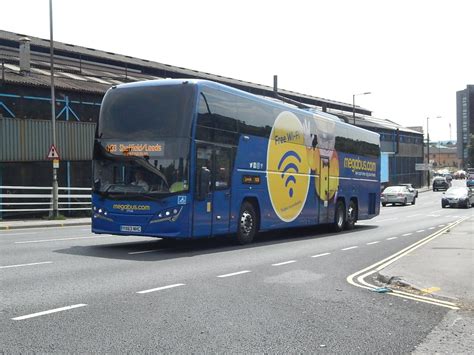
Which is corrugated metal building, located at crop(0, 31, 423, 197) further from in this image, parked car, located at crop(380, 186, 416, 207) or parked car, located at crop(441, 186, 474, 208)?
parked car, located at crop(441, 186, 474, 208)

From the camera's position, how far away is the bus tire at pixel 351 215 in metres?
20.8

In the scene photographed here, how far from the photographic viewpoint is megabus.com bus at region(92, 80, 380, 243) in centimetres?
1166

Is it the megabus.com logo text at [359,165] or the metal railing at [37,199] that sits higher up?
the megabus.com logo text at [359,165]

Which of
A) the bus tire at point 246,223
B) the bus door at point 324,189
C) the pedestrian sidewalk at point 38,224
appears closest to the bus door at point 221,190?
the bus tire at point 246,223

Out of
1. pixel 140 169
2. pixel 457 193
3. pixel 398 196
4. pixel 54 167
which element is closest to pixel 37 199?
pixel 54 167

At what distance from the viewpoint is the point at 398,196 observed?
46.0m

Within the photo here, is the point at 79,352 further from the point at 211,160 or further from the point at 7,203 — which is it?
the point at 7,203

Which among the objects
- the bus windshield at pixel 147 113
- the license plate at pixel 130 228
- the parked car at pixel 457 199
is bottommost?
the parked car at pixel 457 199

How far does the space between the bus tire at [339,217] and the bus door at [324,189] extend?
1069 mm

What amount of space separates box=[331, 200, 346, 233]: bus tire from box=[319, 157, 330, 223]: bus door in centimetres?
107

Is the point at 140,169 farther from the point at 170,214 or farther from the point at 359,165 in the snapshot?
the point at 359,165

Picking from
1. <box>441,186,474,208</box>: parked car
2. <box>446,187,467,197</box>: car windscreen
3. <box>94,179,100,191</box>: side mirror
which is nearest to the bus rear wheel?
<box>94,179,100,191</box>: side mirror

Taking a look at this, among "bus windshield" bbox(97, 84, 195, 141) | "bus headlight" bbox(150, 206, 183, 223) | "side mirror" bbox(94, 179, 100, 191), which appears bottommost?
"bus headlight" bbox(150, 206, 183, 223)

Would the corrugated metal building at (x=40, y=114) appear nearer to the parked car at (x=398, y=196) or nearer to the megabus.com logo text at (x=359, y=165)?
the megabus.com logo text at (x=359, y=165)
